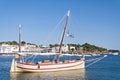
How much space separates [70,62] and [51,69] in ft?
18.5

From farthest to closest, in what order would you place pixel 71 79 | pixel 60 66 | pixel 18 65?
1. pixel 60 66
2. pixel 18 65
3. pixel 71 79

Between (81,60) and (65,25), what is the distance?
30.6 ft

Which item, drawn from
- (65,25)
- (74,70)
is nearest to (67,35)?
(65,25)

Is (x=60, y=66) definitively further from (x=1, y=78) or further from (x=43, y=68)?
(x=1, y=78)

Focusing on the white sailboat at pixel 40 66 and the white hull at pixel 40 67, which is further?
the white hull at pixel 40 67

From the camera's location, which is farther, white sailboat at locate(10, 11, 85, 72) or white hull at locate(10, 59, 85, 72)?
white hull at locate(10, 59, 85, 72)

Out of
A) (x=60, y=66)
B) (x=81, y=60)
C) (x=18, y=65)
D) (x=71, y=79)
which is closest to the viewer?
(x=71, y=79)

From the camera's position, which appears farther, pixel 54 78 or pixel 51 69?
pixel 51 69

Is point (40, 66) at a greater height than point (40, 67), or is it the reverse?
point (40, 66)

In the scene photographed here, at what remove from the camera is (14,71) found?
70188mm

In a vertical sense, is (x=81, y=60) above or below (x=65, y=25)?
below

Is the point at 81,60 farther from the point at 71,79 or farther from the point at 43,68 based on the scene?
the point at 71,79

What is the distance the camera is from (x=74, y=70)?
251 ft

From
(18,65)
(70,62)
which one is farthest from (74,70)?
(18,65)
